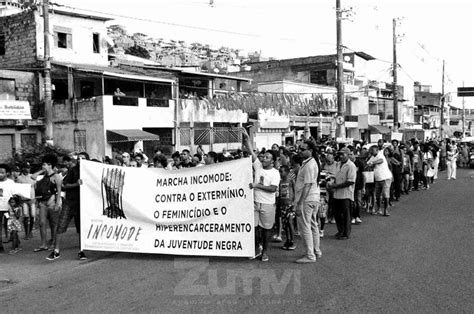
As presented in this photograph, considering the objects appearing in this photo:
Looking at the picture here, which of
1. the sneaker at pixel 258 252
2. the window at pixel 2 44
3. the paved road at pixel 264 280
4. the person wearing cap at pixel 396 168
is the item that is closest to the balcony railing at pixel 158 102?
the window at pixel 2 44

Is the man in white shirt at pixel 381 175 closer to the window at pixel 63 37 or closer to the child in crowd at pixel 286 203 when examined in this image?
the child in crowd at pixel 286 203

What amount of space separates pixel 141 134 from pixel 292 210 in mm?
17549

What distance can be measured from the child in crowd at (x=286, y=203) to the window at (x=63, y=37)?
23.2 m

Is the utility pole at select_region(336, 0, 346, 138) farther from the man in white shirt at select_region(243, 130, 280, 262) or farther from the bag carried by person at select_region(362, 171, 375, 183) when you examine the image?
the man in white shirt at select_region(243, 130, 280, 262)

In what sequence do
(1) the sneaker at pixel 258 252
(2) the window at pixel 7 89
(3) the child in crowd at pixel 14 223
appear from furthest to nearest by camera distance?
(2) the window at pixel 7 89, (3) the child in crowd at pixel 14 223, (1) the sneaker at pixel 258 252

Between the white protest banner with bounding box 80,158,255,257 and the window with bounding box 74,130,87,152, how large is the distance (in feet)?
59.2

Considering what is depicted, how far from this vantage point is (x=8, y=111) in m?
23.5

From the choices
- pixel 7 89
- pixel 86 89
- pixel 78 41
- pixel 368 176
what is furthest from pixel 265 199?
pixel 78 41

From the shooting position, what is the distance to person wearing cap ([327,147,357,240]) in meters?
8.84

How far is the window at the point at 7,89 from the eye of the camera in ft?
79.1

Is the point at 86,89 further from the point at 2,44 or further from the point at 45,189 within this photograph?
the point at 45,189

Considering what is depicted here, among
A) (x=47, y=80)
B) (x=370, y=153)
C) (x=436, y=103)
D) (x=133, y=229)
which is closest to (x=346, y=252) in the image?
(x=133, y=229)

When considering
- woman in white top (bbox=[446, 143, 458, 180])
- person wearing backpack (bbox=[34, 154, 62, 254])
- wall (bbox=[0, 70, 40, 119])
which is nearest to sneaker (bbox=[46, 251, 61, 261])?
person wearing backpack (bbox=[34, 154, 62, 254])

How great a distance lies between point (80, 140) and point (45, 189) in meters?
17.9
